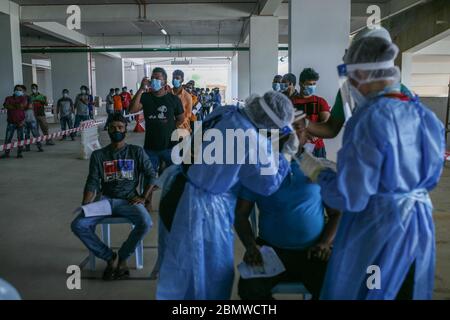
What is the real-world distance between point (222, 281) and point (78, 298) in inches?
55.6

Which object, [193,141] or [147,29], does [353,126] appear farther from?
[147,29]

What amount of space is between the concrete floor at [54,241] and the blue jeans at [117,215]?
8.7 inches

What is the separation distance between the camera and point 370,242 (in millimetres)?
1787

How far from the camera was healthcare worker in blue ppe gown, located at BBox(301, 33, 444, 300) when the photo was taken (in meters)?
1.75

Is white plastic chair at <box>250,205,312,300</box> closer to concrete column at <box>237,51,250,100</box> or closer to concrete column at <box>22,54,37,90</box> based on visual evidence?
concrete column at <box>237,51,250,100</box>

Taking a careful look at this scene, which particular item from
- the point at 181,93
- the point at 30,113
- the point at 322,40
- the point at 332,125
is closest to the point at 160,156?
the point at 181,93

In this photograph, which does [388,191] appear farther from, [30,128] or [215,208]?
[30,128]

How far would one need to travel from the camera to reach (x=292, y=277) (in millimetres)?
2406

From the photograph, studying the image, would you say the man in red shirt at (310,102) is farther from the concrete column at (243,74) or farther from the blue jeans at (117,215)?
the concrete column at (243,74)

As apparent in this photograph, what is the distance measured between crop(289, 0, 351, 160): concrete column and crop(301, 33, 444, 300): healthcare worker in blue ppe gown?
16.7 ft

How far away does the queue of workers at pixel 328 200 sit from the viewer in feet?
5.79

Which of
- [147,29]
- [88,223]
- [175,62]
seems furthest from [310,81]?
[175,62]

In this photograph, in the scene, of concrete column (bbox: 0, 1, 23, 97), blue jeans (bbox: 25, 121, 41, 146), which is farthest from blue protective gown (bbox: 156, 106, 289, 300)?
concrete column (bbox: 0, 1, 23, 97)

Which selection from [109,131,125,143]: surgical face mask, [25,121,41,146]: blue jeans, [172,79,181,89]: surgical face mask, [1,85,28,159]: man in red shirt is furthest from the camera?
[25,121,41,146]: blue jeans
